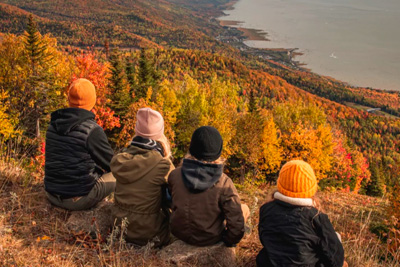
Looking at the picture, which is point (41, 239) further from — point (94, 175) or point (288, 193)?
point (288, 193)

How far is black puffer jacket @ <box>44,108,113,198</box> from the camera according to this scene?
4336 mm

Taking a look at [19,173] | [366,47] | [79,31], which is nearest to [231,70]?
[366,47]

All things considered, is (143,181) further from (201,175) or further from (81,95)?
(81,95)

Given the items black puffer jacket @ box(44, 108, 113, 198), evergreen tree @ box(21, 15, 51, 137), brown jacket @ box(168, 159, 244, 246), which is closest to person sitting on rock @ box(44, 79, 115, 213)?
black puffer jacket @ box(44, 108, 113, 198)

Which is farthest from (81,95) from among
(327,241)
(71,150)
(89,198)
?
(327,241)

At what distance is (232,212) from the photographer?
12.6ft

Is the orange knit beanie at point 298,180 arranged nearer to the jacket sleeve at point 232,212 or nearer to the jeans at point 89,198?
the jacket sleeve at point 232,212

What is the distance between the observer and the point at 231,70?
141875 millimetres

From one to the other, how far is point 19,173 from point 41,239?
206cm

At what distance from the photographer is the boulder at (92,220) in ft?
14.4

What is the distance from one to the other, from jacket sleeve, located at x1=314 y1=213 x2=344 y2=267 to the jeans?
3316 millimetres

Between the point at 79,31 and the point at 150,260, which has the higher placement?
the point at 150,260

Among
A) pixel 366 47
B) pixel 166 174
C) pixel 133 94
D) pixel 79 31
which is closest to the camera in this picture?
pixel 166 174

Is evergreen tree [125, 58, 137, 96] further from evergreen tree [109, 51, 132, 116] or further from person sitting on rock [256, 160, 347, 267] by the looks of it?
person sitting on rock [256, 160, 347, 267]
